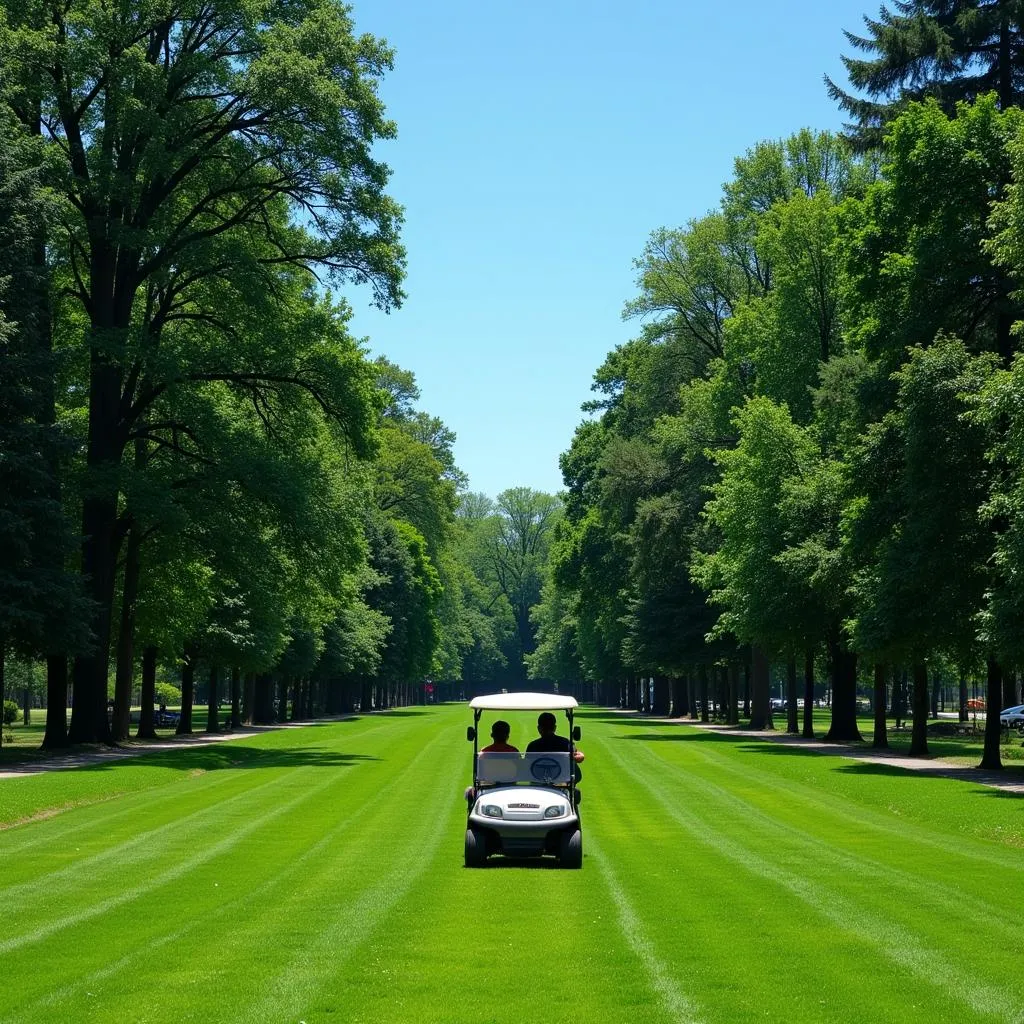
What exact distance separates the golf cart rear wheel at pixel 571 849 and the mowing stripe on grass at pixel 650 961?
0.34 m

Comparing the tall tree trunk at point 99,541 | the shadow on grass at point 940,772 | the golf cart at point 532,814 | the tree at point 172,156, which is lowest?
the shadow on grass at point 940,772

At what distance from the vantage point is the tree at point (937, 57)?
4016cm

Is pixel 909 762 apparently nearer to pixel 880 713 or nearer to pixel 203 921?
pixel 880 713

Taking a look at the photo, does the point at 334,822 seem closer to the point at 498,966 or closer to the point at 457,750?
the point at 498,966

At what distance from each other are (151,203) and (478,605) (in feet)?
436

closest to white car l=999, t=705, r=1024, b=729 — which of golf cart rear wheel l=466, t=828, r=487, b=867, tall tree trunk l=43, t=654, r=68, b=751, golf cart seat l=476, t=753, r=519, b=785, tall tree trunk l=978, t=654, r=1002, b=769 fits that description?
tall tree trunk l=978, t=654, r=1002, b=769

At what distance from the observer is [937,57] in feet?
135

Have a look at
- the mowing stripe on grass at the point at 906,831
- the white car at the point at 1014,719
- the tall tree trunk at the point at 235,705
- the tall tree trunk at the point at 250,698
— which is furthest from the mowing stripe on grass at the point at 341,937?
the white car at the point at 1014,719

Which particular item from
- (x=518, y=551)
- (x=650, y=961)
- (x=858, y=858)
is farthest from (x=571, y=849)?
(x=518, y=551)

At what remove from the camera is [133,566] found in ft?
158

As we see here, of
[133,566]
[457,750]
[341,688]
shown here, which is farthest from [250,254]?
[341,688]

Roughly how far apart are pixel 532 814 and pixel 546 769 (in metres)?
1.13

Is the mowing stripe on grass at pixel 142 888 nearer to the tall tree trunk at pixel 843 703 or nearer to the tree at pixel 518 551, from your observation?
the tall tree trunk at pixel 843 703

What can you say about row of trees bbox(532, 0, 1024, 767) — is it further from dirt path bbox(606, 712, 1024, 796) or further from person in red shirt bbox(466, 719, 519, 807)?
person in red shirt bbox(466, 719, 519, 807)
